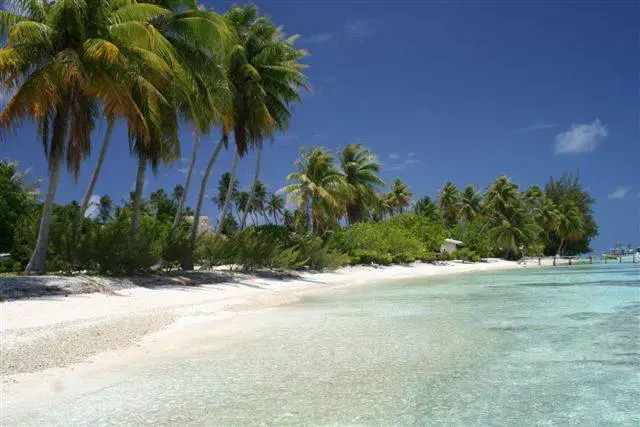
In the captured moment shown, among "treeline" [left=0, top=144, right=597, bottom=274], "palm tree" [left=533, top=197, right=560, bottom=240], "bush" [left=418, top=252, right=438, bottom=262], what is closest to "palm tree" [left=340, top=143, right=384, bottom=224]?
"treeline" [left=0, top=144, right=597, bottom=274]

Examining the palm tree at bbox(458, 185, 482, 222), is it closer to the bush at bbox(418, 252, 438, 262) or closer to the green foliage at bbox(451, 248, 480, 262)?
the green foliage at bbox(451, 248, 480, 262)

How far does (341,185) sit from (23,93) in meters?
20.6

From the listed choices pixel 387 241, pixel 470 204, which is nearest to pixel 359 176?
pixel 387 241

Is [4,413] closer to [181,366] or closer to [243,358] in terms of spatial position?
[181,366]

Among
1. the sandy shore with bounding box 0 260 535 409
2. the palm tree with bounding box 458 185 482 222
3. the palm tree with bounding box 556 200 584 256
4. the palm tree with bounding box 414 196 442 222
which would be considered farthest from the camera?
the palm tree with bounding box 414 196 442 222

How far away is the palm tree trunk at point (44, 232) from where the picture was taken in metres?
12.9

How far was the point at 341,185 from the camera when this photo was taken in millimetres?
30938

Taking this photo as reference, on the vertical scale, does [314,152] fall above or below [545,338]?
above

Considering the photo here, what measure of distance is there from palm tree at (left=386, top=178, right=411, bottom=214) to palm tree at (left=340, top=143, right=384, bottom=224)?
1064 inches

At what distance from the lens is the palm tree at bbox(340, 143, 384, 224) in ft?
121

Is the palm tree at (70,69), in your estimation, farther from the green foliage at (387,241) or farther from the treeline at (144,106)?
the green foliage at (387,241)

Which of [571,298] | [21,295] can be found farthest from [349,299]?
[21,295]

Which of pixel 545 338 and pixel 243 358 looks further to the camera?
pixel 545 338

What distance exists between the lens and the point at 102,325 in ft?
27.7
